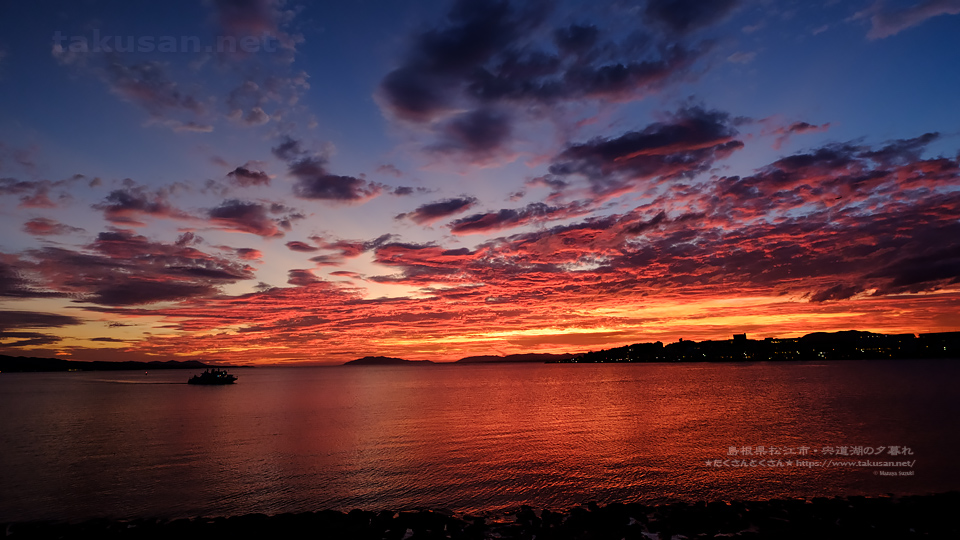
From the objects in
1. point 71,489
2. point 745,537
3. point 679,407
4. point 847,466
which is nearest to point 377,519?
point 745,537

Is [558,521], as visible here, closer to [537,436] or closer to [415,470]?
[415,470]

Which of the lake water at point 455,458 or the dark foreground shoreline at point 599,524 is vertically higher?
the dark foreground shoreline at point 599,524

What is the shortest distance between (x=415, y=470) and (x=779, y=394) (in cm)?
8563

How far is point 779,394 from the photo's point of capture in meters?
93.9

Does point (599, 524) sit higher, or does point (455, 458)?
point (599, 524)

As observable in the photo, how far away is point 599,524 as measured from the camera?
76.8 feet

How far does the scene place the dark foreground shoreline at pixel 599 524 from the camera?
2205 centimetres

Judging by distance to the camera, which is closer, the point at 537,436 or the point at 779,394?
the point at 537,436

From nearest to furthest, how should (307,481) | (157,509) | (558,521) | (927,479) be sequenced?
(558,521) < (157,509) < (927,479) < (307,481)

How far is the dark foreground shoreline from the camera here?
22.0 metres

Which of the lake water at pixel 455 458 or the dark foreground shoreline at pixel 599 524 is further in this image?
the lake water at pixel 455 458

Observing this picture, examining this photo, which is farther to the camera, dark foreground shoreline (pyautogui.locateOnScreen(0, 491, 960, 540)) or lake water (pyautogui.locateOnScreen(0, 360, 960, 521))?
lake water (pyautogui.locateOnScreen(0, 360, 960, 521))

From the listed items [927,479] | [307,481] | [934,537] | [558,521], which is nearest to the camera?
[934,537]

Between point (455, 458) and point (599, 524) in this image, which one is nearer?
point (599, 524)
